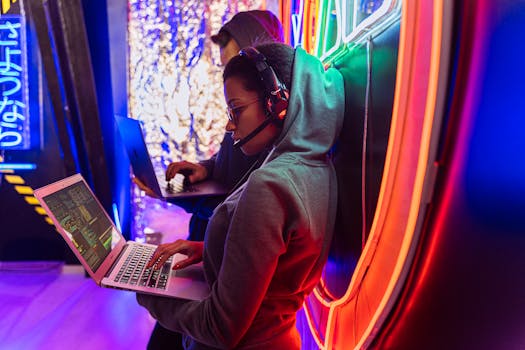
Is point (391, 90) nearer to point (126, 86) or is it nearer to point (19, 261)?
point (126, 86)

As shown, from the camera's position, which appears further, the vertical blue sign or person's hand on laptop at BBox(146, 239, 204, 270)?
the vertical blue sign

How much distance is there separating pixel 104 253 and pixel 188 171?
0.67 m

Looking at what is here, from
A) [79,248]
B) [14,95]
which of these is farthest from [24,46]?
[79,248]

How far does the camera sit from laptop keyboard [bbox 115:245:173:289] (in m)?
0.97

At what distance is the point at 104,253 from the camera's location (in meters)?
1.09

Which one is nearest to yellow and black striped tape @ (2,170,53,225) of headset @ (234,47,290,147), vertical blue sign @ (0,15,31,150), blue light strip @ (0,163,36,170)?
blue light strip @ (0,163,36,170)

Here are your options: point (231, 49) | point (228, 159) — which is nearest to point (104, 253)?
point (228, 159)

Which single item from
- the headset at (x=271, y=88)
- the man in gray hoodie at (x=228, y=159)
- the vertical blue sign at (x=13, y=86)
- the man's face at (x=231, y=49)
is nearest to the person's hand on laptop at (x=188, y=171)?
the man in gray hoodie at (x=228, y=159)

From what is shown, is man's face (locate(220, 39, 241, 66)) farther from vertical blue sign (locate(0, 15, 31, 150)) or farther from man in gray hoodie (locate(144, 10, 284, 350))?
vertical blue sign (locate(0, 15, 31, 150))

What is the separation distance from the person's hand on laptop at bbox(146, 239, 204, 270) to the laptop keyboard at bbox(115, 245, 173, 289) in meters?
0.03

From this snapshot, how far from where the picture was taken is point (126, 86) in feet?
9.73

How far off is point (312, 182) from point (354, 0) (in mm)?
513

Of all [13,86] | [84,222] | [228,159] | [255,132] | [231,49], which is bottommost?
[84,222]

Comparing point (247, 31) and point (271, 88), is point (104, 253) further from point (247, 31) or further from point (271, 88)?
point (247, 31)
